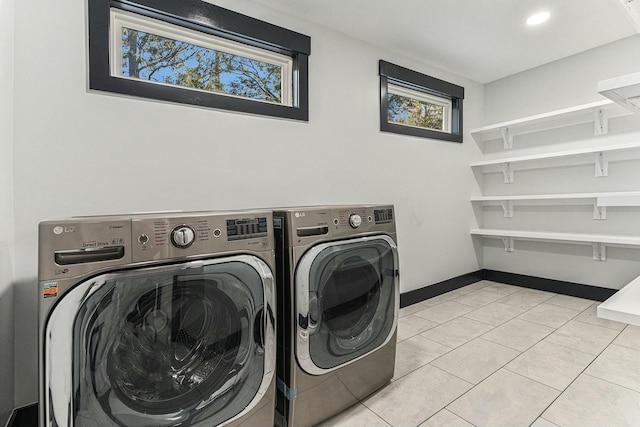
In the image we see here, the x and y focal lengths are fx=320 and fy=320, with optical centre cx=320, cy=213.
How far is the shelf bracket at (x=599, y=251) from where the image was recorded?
3016 millimetres

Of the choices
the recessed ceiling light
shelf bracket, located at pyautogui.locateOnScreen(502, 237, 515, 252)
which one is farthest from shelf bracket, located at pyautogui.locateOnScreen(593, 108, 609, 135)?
shelf bracket, located at pyautogui.locateOnScreen(502, 237, 515, 252)

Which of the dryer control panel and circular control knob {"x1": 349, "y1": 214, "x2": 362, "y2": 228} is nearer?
the dryer control panel

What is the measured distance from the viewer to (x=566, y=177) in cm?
323

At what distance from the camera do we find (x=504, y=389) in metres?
1.71

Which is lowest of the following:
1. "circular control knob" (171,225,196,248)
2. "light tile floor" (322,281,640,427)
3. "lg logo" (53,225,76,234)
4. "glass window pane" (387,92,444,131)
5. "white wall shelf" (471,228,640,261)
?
"light tile floor" (322,281,640,427)

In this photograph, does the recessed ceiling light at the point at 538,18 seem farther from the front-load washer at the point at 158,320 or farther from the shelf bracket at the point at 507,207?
the front-load washer at the point at 158,320

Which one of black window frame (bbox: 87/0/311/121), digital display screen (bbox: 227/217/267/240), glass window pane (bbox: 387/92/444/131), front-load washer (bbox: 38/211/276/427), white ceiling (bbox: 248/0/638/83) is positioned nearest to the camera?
front-load washer (bbox: 38/211/276/427)

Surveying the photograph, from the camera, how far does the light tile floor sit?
1.51 meters

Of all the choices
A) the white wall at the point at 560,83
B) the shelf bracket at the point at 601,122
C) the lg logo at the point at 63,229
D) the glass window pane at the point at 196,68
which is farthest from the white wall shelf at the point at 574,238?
the lg logo at the point at 63,229

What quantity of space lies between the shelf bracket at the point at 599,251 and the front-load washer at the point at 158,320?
330 centimetres

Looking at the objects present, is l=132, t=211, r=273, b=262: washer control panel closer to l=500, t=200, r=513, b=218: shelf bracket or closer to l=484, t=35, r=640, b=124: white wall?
l=500, t=200, r=513, b=218: shelf bracket

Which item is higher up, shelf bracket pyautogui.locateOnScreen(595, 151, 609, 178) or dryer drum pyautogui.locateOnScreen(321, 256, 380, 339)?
shelf bracket pyautogui.locateOnScreen(595, 151, 609, 178)

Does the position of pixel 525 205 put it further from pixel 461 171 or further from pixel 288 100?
pixel 288 100

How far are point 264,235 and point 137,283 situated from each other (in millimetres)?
476
